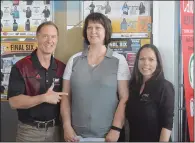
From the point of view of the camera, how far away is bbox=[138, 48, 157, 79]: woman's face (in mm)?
1553

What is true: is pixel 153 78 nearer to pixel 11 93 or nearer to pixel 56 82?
pixel 56 82

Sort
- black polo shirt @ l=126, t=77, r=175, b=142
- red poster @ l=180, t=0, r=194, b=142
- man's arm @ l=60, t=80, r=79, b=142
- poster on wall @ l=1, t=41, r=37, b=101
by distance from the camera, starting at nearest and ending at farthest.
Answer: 1. black polo shirt @ l=126, t=77, r=175, b=142
2. man's arm @ l=60, t=80, r=79, b=142
3. red poster @ l=180, t=0, r=194, b=142
4. poster on wall @ l=1, t=41, r=37, b=101

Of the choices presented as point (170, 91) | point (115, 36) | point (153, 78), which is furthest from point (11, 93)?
point (170, 91)

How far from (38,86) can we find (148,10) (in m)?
0.95

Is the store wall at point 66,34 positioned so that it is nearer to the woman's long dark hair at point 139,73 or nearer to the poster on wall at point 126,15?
the poster on wall at point 126,15

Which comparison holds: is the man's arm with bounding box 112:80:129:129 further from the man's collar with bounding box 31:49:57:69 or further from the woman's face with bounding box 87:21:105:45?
the man's collar with bounding box 31:49:57:69

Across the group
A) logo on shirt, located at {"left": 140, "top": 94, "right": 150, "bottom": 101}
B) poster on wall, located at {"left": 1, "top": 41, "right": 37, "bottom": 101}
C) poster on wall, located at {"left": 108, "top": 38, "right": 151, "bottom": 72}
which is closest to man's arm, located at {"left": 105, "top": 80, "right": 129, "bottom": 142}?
logo on shirt, located at {"left": 140, "top": 94, "right": 150, "bottom": 101}

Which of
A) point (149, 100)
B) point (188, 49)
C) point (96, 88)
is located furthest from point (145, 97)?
point (188, 49)

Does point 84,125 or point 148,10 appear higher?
point 148,10

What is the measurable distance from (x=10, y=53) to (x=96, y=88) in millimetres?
764

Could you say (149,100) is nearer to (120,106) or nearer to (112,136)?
(120,106)

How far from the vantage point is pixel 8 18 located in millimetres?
1789

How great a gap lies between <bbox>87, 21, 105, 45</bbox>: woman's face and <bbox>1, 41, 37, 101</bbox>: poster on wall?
465 mm

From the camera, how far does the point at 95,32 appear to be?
1.56m
